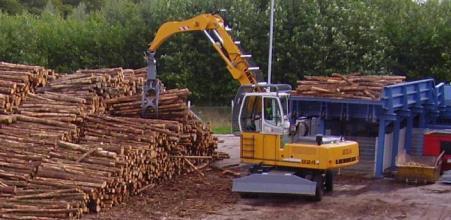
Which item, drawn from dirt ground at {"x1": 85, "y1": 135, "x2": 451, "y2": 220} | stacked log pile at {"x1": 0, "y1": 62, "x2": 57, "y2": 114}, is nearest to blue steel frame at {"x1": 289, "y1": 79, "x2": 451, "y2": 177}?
dirt ground at {"x1": 85, "y1": 135, "x2": 451, "y2": 220}

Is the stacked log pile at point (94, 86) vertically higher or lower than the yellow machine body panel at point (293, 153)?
higher

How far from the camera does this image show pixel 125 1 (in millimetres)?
42938

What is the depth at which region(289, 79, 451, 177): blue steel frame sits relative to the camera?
19500mm

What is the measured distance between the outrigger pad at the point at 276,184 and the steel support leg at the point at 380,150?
3552mm

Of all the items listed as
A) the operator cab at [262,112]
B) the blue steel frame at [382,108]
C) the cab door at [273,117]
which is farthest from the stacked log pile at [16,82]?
the blue steel frame at [382,108]

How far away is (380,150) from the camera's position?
19797 mm

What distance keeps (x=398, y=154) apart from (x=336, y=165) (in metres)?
3.99

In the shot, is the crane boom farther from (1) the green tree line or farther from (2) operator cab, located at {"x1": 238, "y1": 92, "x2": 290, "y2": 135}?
(1) the green tree line

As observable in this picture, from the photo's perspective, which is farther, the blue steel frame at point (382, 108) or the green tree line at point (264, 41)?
the green tree line at point (264, 41)

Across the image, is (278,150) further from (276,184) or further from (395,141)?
(395,141)

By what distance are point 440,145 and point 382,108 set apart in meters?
2.11

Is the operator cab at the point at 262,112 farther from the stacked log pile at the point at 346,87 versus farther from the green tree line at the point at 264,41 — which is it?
the green tree line at the point at 264,41

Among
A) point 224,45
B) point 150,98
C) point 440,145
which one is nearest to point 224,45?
point 224,45

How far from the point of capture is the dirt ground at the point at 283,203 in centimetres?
1569
